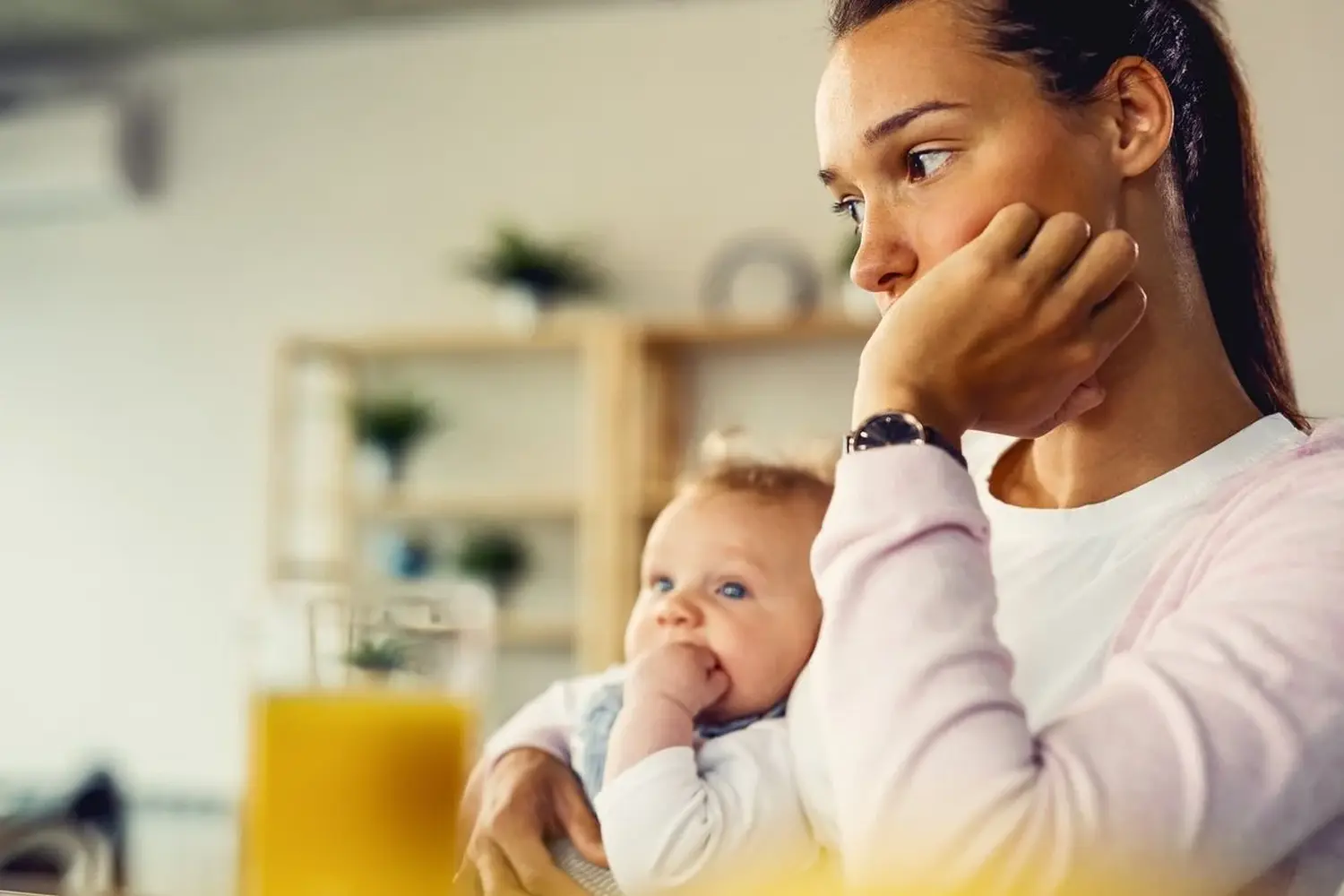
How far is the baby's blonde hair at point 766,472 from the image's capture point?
0.62 metres

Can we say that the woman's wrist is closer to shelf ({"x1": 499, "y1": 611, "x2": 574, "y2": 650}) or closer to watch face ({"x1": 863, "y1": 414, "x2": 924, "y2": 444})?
watch face ({"x1": 863, "y1": 414, "x2": 924, "y2": 444})

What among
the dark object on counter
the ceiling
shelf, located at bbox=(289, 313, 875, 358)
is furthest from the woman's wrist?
the ceiling

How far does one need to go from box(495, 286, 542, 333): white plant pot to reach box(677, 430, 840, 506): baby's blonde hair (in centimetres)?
175

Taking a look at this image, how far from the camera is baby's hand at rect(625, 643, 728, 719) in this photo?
0.52 m

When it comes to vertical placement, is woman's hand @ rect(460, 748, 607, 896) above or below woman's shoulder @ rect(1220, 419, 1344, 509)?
below

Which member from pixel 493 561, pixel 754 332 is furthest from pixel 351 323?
pixel 754 332

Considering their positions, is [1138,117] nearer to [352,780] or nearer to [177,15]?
[352,780]

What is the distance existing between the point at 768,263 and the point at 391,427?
802mm

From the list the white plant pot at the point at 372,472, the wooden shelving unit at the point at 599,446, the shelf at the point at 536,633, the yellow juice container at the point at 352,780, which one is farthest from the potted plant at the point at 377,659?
the white plant pot at the point at 372,472

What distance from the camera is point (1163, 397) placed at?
0.50 meters

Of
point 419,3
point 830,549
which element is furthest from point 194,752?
point 830,549

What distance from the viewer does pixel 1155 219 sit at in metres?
0.50

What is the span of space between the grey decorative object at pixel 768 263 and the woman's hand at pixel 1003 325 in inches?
73.4

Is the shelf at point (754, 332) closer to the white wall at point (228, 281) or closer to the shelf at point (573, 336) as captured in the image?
the shelf at point (573, 336)
